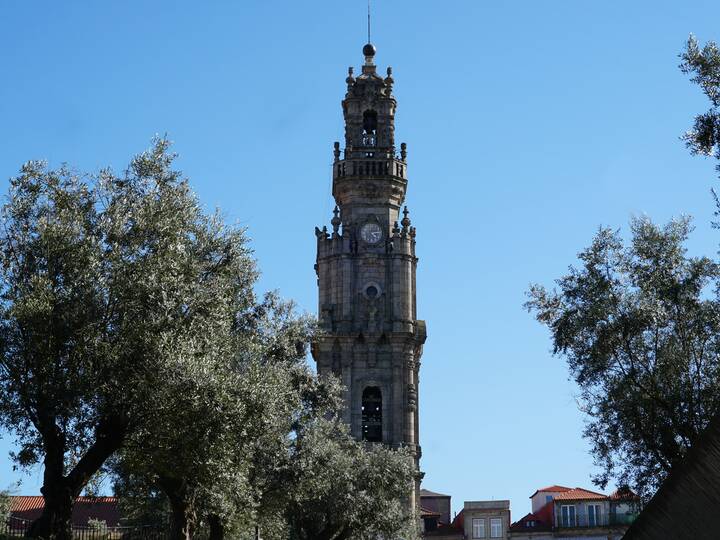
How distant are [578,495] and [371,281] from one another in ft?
81.9

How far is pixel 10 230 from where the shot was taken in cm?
3184

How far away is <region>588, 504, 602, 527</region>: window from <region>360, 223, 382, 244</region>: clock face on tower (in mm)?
27562

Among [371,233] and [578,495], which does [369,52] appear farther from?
[578,495]

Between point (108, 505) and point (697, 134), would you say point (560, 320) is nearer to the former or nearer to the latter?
point (697, 134)

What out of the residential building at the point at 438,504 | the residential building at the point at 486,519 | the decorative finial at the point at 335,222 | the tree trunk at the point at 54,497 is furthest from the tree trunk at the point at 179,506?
the residential building at the point at 438,504

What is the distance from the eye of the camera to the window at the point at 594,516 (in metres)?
96.8

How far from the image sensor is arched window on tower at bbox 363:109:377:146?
324 feet

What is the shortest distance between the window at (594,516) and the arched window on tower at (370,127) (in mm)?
34153

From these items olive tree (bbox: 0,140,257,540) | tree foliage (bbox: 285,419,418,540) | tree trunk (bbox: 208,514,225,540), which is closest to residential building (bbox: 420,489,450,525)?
tree foliage (bbox: 285,419,418,540)

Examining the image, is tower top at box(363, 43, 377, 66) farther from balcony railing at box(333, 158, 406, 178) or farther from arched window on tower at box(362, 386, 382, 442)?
arched window on tower at box(362, 386, 382, 442)

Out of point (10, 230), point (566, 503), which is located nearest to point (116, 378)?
point (10, 230)

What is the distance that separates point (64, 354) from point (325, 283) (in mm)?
62586

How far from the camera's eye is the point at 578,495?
9894 centimetres

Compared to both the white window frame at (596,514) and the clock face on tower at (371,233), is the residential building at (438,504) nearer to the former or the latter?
the white window frame at (596,514)
